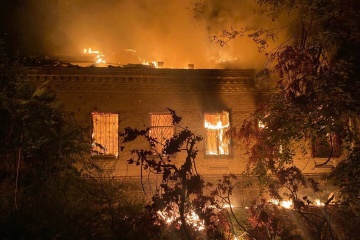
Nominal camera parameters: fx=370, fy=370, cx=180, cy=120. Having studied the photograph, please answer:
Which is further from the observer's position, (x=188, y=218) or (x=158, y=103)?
(x=158, y=103)

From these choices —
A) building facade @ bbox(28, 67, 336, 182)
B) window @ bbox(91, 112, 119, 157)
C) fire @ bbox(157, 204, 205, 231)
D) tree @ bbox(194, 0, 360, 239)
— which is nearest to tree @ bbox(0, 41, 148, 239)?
window @ bbox(91, 112, 119, 157)

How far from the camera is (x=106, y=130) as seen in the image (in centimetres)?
1512

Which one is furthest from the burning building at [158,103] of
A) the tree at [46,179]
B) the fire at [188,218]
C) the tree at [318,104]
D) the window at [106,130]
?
the fire at [188,218]

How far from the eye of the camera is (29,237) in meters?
7.80

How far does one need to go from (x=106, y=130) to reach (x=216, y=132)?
4.56 meters

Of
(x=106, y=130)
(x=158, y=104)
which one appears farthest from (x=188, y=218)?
(x=106, y=130)

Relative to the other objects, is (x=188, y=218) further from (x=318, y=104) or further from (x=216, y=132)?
(x=216, y=132)

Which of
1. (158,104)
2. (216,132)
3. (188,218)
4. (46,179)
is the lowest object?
(188,218)

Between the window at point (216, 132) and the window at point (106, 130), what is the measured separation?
3749 mm

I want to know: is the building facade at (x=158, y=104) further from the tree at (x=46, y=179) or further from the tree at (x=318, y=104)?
the tree at (x=318, y=104)

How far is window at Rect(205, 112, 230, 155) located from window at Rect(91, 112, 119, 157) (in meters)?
3.75

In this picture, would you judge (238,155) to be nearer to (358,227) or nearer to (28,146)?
(358,227)

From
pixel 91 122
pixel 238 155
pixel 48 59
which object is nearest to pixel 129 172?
pixel 91 122

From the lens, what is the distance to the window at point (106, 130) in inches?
592
